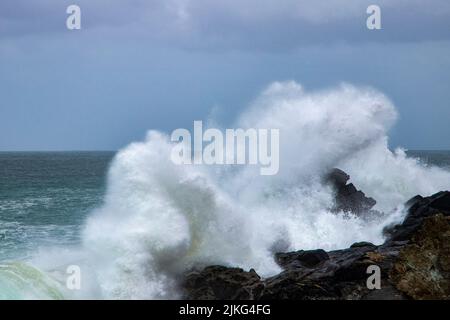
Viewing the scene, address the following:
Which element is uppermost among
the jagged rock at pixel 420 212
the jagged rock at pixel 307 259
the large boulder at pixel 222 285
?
the jagged rock at pixel 420 212

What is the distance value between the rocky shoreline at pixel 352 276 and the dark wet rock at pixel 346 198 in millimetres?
6991

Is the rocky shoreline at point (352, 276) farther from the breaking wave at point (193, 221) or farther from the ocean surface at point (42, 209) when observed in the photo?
the ocean surface at point (42, 209)

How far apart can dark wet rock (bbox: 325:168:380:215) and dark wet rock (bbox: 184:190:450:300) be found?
7.37 meters

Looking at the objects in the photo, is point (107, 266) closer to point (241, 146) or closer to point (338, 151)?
point (241, 146)

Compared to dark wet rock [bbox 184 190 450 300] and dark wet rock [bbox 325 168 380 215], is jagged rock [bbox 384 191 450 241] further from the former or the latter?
dark wet rock [bbox 325 168 380 215]

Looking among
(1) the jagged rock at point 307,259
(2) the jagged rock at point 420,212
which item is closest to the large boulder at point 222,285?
(1) the jagged rock at point 307,259

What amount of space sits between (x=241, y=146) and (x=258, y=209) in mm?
4270

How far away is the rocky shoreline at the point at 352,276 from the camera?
10.8 meters

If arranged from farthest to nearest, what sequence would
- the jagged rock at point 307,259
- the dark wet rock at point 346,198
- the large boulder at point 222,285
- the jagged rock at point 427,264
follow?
the dark wet rock at point 346,198 < the jagged rock at point 307,259 < the large boulder at point 222,285 < the jagged rock at point 427,264

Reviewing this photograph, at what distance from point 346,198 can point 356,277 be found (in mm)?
9682

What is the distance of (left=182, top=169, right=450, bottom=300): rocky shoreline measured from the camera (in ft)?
35.3
